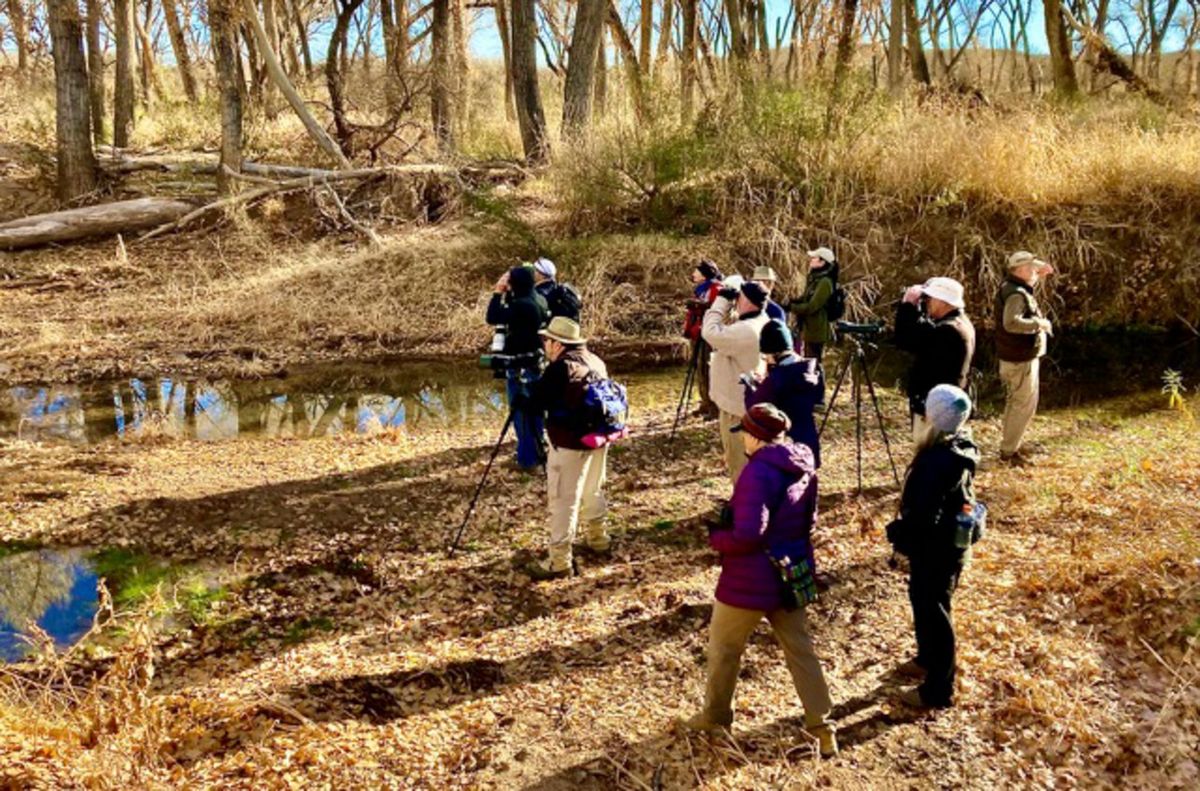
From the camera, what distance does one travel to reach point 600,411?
586 centimetres

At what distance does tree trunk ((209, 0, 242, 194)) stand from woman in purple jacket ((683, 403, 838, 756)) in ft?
55.3

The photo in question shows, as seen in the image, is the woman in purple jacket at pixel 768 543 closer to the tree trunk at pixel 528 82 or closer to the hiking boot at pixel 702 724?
the hiking boot at pixel 702 724

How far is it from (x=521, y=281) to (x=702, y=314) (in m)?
2.09

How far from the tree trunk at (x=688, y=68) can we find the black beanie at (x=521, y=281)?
887 centimetres

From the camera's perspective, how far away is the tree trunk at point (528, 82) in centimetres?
1825

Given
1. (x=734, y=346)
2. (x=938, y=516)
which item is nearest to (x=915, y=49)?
(x=734, y=346)

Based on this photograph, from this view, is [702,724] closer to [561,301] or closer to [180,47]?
[561,301]

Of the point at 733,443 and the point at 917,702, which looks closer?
the point at 917,702

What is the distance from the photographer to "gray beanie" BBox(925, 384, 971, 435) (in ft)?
14.3

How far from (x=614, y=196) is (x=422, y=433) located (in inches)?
291

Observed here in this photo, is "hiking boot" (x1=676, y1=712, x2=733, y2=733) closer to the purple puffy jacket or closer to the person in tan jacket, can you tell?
the purple puffy jacket

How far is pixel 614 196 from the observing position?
15719 millimetres

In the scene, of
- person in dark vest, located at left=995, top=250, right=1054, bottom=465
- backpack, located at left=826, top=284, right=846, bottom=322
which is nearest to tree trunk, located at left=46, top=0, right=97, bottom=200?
backpack, located at left=826, top=284, right=846, bottom=322

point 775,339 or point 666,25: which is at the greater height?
point 666,25
